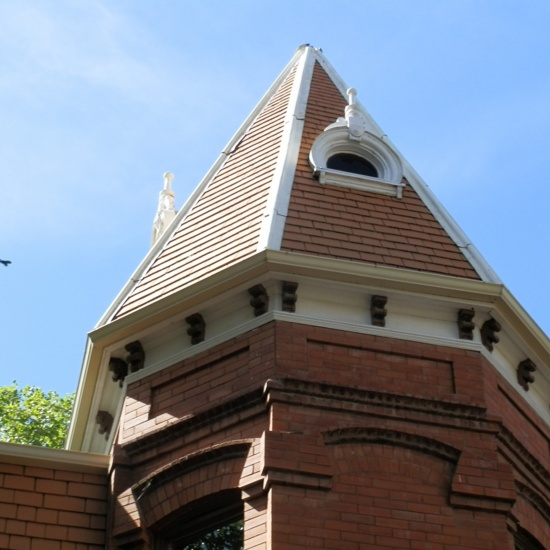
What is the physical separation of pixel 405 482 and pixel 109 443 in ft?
14.2

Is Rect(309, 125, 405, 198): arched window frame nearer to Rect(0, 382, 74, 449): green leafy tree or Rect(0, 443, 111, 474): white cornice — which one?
Rect(0, 443, 111, 474): white cornice

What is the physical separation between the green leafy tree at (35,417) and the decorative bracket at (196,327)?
47.7ft

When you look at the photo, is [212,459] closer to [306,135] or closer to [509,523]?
[509,523]

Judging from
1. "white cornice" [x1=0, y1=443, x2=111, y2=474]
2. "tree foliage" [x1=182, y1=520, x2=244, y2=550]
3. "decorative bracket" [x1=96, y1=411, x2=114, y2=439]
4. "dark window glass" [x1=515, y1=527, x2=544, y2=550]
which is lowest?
"tree foliage" [x1=182, y1=520, x2=244, y2=550]

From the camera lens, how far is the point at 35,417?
101 ft

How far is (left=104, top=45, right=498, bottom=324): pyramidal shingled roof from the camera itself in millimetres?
16203

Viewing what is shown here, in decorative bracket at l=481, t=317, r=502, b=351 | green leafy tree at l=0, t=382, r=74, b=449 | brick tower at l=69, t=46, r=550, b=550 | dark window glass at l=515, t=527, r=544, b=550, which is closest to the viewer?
brick tower at l=69, t=46, r=550, b=550

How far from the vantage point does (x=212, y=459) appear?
14242 millimetres

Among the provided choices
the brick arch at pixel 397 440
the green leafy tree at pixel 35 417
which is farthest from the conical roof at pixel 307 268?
the green leafy tree at pixel 35 417

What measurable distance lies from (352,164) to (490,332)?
346 centimetres

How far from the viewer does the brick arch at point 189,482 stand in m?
14.0

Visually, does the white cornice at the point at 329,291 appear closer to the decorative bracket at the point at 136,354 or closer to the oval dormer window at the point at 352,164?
the decorative bracket at the point at 136,354

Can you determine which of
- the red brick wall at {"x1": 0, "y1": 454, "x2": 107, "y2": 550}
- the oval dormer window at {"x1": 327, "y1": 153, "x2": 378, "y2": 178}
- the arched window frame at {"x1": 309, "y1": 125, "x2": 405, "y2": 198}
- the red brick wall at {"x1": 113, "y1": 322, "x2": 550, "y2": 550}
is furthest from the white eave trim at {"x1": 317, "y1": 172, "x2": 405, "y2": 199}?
the red brick wall at {"x1": 0, "y1": 454, "x2": 107, "y2": 550}

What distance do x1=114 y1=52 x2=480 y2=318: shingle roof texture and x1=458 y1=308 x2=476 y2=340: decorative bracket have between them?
888mm
